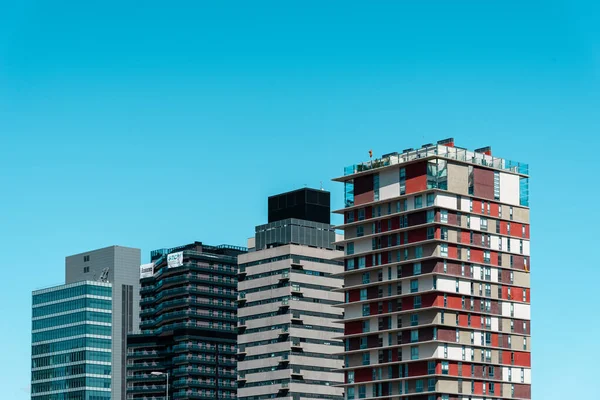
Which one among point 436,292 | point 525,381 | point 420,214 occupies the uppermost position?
point 420,214

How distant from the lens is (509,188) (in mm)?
196625

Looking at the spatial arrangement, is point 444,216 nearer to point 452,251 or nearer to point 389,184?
point 452,251

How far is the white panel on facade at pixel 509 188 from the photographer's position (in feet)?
642

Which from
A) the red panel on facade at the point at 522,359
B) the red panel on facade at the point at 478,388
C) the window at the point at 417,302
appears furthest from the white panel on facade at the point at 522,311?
the window at the point at 417,302

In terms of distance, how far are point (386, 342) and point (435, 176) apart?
80.3ft

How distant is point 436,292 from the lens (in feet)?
602

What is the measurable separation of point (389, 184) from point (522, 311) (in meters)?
26.4

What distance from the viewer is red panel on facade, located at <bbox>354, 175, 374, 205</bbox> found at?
197250 mm

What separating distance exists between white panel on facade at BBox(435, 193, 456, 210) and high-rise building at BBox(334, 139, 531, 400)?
14 cm

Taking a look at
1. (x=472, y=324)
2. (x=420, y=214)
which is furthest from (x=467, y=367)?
(x=420, y=214)

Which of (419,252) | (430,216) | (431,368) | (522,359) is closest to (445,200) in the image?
(430,216)

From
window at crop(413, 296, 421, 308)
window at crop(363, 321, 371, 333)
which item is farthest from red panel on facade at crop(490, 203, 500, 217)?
window at crop(363, 321, 371, 333)

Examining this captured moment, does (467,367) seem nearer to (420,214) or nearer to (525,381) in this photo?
(525,381)

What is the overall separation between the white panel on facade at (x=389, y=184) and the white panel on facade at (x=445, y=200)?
292 inches
